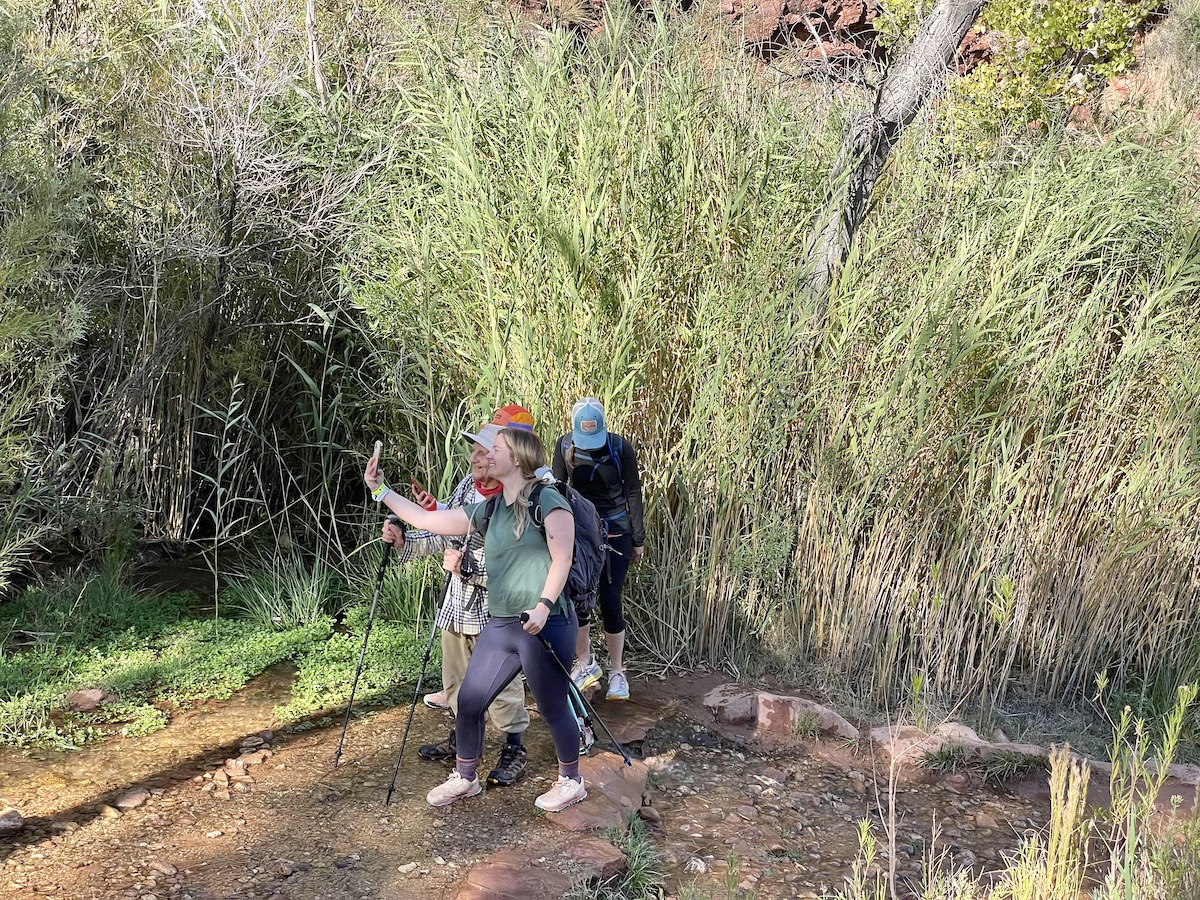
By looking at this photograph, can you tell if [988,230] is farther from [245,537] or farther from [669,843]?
[245,537]

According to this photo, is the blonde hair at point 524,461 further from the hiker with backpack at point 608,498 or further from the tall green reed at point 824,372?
the tall green reed at point 824,372

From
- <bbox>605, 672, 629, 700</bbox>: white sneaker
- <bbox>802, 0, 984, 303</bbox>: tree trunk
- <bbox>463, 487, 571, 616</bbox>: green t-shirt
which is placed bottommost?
<bbox>605, 672, 629, 700</bbox>: white sneaker

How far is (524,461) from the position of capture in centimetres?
331

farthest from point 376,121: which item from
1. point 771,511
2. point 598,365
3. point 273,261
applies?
point 771,511

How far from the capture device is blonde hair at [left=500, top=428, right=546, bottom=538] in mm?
3303

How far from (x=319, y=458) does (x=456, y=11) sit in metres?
2.99

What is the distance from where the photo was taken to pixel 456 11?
22.2ft

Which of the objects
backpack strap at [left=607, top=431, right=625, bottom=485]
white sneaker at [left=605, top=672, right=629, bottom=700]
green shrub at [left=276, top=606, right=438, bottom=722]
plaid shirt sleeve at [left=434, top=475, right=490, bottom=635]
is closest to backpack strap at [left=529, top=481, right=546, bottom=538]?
plaid shirt sleeve at [left=434, top=475, right=490, bottom=635]

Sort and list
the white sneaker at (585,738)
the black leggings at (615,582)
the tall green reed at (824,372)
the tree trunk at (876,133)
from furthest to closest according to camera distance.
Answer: the tree trunk at (876,133), the tall green reed at (824,372), the black leggings at (615,582), the white sneaker at (585,738)

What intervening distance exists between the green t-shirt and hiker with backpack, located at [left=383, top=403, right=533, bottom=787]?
5.2 inches

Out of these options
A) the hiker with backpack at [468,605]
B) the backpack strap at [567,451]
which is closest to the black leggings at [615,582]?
the backpack strap at [567,451]

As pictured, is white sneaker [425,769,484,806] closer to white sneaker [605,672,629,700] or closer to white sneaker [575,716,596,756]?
white sneaker [575,716,596,756]

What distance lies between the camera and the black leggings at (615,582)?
14.5 ft

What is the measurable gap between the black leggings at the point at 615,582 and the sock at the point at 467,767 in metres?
0.95
